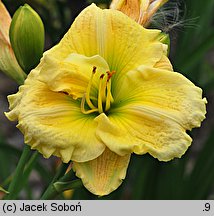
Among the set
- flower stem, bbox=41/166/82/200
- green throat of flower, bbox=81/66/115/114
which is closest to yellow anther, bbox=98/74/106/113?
green throat of flower, bbox=81/66/115/114

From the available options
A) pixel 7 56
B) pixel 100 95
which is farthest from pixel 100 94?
pixel 7 56

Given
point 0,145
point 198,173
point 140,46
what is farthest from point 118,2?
point 198,173

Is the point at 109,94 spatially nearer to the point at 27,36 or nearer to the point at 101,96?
the point at 101,96

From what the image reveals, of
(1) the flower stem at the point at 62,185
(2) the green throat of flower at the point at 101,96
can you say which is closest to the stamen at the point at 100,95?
(2) the green throat of flower at the point at 101,96

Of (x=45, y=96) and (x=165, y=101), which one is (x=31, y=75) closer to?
(x=45, y=96)

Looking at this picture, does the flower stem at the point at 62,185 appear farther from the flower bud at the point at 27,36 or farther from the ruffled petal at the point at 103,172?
the flower bud at the point at 27,36

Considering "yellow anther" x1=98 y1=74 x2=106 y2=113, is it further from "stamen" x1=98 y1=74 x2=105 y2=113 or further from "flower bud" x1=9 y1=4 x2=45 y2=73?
"flower bud" x1=9 y1=4 x2=45 y2=73
